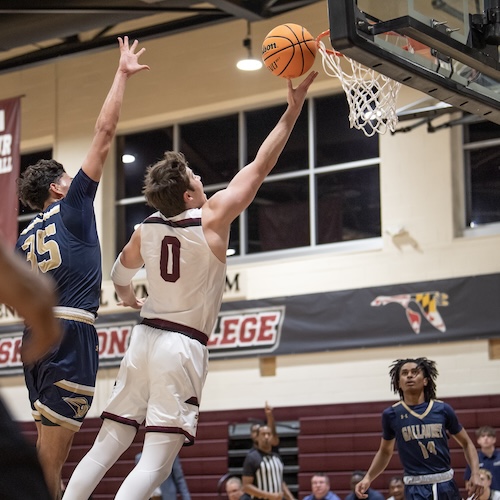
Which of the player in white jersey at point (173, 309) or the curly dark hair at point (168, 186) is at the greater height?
the curly dark hair at point (168, 186)

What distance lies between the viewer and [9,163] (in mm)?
16016

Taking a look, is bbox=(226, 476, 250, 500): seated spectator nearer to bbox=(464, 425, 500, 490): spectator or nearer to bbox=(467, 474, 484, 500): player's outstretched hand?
bbox=(464, 425, 500, 490): spectator

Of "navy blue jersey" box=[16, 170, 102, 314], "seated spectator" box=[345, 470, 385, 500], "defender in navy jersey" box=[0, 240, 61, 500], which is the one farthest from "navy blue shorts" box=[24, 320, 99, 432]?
"seated spectator" box=[345, 470, 385, 500]

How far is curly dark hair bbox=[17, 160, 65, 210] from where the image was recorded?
6195mm

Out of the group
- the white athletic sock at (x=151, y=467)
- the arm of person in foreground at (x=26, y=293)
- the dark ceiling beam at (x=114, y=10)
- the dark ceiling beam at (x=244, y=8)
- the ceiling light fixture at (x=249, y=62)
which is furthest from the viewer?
the ceiling light fixture at (x=249, y=62)

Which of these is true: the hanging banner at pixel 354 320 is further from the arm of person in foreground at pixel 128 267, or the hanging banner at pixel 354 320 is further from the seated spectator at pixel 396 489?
the arm of person in foreground at pixel 128 267

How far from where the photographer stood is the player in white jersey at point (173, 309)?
544 centimetres

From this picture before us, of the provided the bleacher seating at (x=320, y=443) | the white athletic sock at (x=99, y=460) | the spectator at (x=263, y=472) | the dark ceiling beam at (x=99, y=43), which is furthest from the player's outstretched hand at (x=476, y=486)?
the dark ceiling beam at (x=99, y=43)

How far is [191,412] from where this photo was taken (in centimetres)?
553

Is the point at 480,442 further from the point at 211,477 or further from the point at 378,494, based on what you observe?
the point at 211,477

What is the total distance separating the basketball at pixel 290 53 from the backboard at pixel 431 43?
403 mm

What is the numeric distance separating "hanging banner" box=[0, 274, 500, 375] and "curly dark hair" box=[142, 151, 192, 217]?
27.8ft

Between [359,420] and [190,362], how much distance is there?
9027 mm

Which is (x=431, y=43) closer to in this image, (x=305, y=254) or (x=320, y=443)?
(x=305, y=254)
